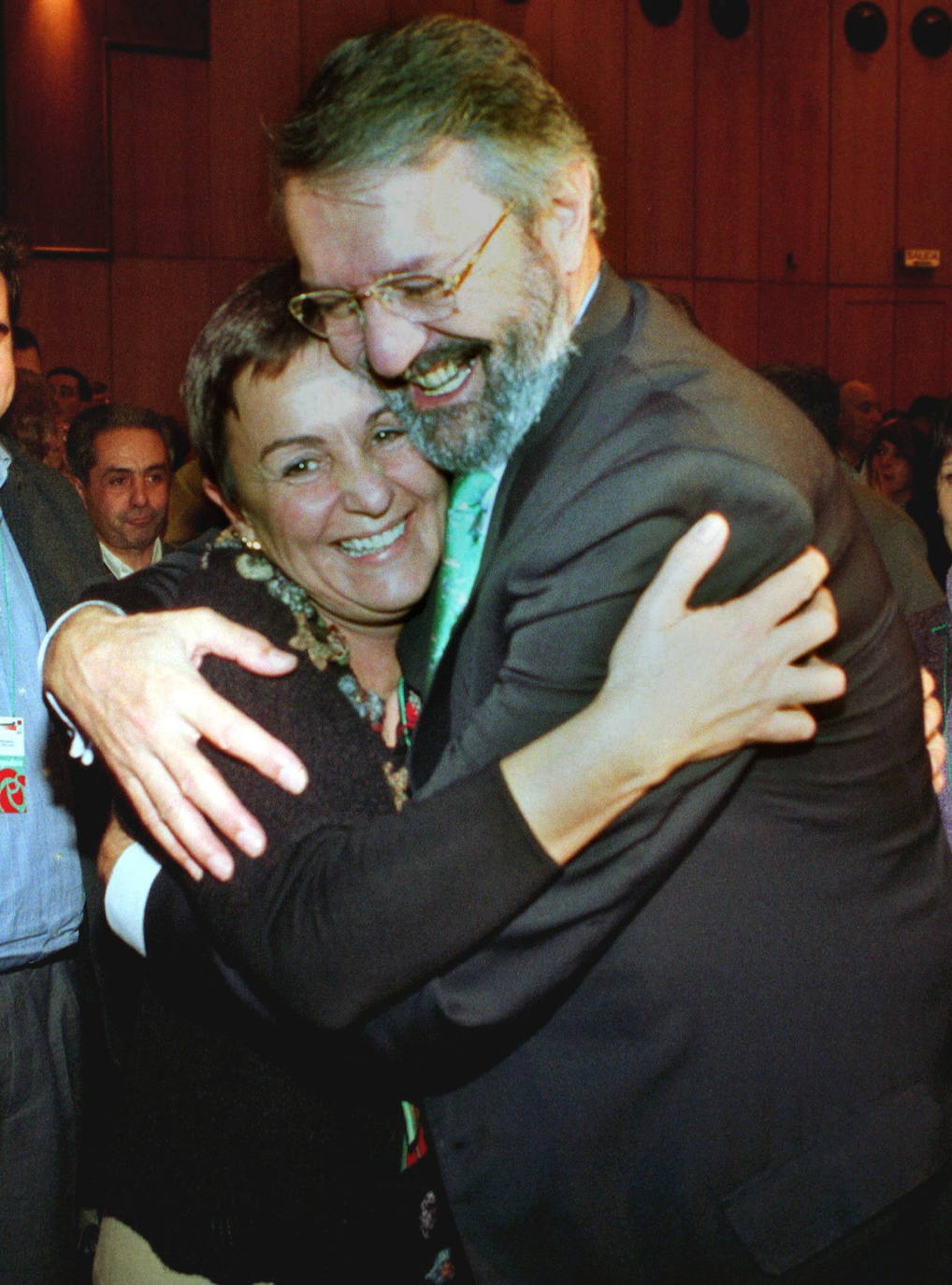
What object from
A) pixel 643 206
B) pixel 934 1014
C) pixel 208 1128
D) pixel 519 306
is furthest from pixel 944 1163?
pixel 643 206

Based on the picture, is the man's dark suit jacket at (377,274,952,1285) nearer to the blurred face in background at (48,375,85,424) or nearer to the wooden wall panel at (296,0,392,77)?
the blurred face in background at (48,375,85,424)

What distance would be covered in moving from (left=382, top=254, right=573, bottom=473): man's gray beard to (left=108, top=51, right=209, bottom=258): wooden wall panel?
714 centimetres

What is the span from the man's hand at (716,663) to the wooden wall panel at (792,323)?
875 centimetres

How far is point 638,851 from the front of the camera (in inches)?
48.3

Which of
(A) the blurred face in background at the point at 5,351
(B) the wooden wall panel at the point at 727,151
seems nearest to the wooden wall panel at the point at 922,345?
(B) the wooden wall panel at the point at 727,151

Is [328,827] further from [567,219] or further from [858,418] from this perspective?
[858,418]

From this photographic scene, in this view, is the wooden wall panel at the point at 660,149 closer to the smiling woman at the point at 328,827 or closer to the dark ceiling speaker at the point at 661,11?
the dark ceiling speaker at the point at 661,11

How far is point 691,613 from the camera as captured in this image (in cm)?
120

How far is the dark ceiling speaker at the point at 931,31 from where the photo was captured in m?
9.80

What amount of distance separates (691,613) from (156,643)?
0.61 metres

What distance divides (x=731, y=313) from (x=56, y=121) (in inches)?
181

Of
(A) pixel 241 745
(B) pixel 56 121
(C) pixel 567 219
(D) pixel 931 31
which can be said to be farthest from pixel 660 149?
(A) pixel 241 745

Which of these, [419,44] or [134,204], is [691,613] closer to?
[419,44]

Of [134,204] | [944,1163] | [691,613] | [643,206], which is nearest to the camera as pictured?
[691,613]
